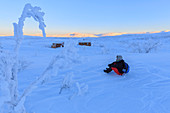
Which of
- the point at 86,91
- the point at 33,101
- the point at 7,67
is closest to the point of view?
the point at 7,67

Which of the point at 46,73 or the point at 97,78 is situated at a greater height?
the point at 46,73

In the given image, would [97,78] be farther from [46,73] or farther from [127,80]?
[46,73]

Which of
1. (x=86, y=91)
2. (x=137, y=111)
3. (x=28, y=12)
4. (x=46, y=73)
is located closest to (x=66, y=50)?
(x=46, y=73)

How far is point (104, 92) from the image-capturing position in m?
2.11

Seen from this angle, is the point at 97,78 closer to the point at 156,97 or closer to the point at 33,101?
the point at 156,97

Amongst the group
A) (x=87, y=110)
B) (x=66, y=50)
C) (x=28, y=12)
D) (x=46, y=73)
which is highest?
(x=28, y=12)

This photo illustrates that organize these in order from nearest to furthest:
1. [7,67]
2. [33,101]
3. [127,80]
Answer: [7,67] → [33,101] → [127,80]

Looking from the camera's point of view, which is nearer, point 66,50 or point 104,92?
point 66,50

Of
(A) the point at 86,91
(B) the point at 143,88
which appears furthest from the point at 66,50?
(B) the point at 143,88

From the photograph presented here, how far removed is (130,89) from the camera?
2.21 meters

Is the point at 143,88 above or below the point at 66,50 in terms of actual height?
below

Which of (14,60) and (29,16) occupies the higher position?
(29,16)

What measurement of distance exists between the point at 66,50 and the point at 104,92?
120cm

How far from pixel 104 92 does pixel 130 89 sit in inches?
19.5
